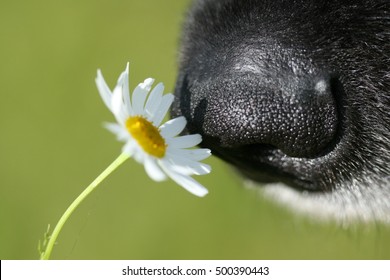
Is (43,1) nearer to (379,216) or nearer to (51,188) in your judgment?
(51,188)

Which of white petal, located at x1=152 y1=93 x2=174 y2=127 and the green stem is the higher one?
white petal, located at x1=152 y1=93 x2=174 y2=127

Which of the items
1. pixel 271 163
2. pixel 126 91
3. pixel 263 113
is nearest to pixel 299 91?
pixel 263 113

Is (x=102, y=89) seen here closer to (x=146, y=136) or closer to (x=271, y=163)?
(x=146, y=136)

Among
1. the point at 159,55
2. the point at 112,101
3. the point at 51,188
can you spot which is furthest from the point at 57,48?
the point at 112,101

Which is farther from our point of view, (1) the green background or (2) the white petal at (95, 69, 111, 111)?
(1) the green background

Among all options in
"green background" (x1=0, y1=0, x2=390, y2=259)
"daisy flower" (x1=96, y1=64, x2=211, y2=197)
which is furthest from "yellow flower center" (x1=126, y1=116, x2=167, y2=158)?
"green background" (x1=0, y1=0, x2=390, y2=259)

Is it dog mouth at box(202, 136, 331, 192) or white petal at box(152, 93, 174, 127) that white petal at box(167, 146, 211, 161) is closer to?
white petal at box(152, 93, 174, 127)
